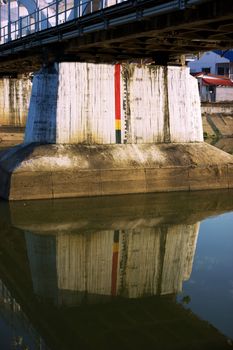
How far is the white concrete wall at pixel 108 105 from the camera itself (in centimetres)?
1911

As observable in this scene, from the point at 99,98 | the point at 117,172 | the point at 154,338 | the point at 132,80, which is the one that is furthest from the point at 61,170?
the point at 154,338

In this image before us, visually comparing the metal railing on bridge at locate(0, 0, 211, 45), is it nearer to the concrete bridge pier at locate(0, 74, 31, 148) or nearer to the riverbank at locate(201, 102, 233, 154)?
the concrete bridge pier at locate(0, 74, 31, 148)

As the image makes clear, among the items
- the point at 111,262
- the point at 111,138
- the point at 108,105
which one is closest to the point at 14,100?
the point at 108,105

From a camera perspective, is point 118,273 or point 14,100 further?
point 14,100

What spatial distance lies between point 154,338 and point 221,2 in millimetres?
7912

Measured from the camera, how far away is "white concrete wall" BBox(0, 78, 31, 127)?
3819cm

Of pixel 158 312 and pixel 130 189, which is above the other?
pixel 130 189

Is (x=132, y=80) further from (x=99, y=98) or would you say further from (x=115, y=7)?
(x=115, y=7)

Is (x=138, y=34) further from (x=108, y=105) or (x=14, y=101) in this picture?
(x=14, y=101)

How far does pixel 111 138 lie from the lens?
19.7 metres

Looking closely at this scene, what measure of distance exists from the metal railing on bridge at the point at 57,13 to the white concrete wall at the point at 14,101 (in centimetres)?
792

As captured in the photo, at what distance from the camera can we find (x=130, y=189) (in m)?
19.1

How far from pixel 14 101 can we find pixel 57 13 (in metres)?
18.2

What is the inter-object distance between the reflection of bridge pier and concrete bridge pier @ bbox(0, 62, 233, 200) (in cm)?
334
